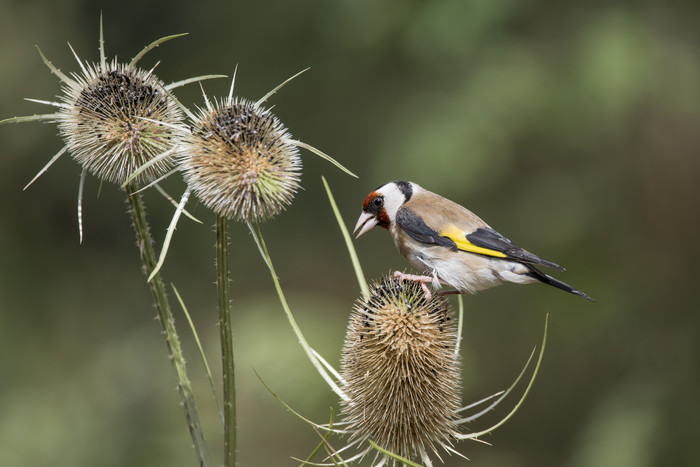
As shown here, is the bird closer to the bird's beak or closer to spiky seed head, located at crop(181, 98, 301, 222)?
the bird's beak

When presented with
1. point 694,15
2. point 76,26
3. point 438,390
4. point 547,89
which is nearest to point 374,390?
point 438,390

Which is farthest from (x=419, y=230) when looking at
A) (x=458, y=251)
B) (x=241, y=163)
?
(x=241, y=163)

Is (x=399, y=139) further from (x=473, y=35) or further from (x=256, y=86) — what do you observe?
(x=256, y=86)

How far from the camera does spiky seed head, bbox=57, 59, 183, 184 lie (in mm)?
1866

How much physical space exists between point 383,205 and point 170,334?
1275mm

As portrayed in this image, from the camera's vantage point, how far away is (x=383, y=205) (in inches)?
112

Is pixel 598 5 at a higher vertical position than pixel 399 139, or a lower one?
higher

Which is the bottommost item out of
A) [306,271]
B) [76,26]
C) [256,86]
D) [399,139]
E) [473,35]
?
[306,271]

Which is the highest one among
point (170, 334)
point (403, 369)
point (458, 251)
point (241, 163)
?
point (241, 163)

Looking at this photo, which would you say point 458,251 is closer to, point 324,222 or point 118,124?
point 118,124

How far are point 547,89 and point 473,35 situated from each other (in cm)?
71

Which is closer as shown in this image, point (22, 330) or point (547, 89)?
point (547, 89)

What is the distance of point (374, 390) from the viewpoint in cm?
215

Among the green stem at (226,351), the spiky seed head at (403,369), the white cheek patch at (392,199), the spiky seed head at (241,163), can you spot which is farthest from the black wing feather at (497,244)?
the green stem at (226,351)
